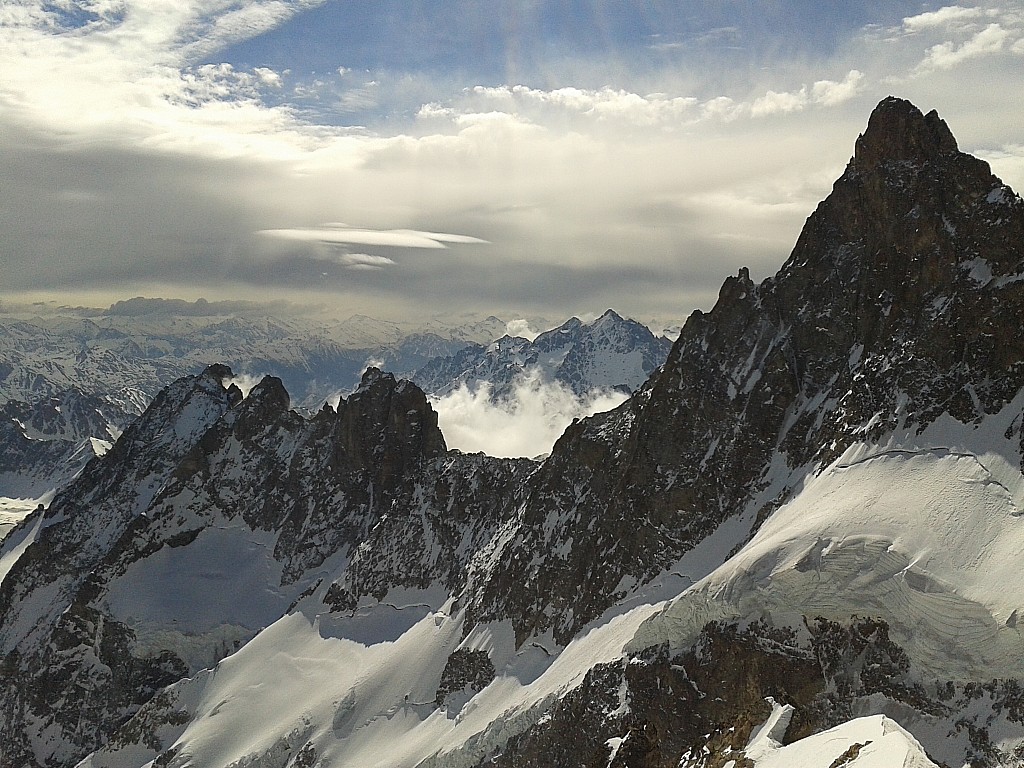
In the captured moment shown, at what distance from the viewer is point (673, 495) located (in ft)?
327

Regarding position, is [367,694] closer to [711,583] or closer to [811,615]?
[711,583]

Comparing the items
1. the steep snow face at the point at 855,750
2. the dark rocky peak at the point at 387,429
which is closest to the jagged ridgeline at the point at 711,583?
the steep snow face at the point at 855,750

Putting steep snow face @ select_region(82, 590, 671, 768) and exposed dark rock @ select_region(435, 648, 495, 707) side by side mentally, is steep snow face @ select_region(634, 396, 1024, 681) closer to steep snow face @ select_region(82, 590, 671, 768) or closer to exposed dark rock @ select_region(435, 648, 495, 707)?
steep snow face @ select_region(82, 590, 671, 768)

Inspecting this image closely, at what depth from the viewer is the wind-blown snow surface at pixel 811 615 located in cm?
5991

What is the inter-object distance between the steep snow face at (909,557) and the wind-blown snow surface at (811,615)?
114mm

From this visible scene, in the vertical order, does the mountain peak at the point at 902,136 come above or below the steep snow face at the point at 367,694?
above

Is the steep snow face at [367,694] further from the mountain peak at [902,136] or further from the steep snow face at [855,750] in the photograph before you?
the mountain peak at [902,136]

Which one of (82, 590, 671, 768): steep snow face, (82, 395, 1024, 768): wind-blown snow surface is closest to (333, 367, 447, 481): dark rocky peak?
(82, 590, 671, 768): steep snow face

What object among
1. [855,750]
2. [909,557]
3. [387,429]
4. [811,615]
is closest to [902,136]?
[909,557]

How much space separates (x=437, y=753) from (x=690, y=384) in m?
51.1

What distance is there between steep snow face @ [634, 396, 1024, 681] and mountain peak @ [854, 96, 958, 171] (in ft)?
107

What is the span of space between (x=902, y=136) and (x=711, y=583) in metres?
51.9

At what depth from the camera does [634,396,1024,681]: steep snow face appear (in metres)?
60.6

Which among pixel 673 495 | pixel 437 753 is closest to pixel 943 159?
pixel 673 495
